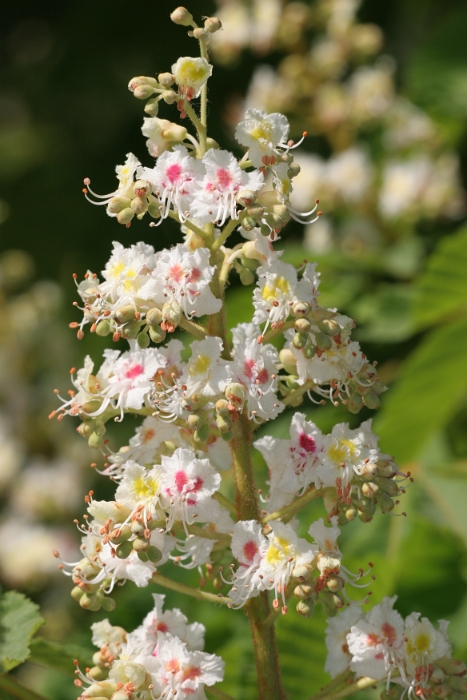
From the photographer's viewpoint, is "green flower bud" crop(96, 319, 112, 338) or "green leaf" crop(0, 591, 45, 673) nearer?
"green flower bud" crop(96, 319, 112, 338)

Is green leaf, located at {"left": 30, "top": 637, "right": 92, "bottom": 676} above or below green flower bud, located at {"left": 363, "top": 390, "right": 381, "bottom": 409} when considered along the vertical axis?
below

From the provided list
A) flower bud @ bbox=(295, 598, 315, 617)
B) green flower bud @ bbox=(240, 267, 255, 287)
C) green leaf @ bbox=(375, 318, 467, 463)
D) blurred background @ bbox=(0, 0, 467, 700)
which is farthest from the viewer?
green leaf @ bbox=(375, 318, 467, 463)

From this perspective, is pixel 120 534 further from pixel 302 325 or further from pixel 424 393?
pixel 424 393

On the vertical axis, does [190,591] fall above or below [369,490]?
below

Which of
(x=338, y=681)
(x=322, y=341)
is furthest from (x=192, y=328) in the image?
(x=338, y=681)

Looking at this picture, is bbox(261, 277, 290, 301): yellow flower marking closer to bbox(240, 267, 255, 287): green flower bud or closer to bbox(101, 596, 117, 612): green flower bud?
bbox(240, 267, 255, 287): green flower bud

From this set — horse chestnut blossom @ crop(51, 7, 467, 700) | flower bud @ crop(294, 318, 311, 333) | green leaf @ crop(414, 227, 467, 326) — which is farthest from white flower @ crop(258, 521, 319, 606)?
green leaf @ crop(414, 227, 467, 326)

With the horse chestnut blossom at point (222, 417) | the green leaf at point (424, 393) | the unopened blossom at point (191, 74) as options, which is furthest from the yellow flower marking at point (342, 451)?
the green leaf at point (424, 393)
